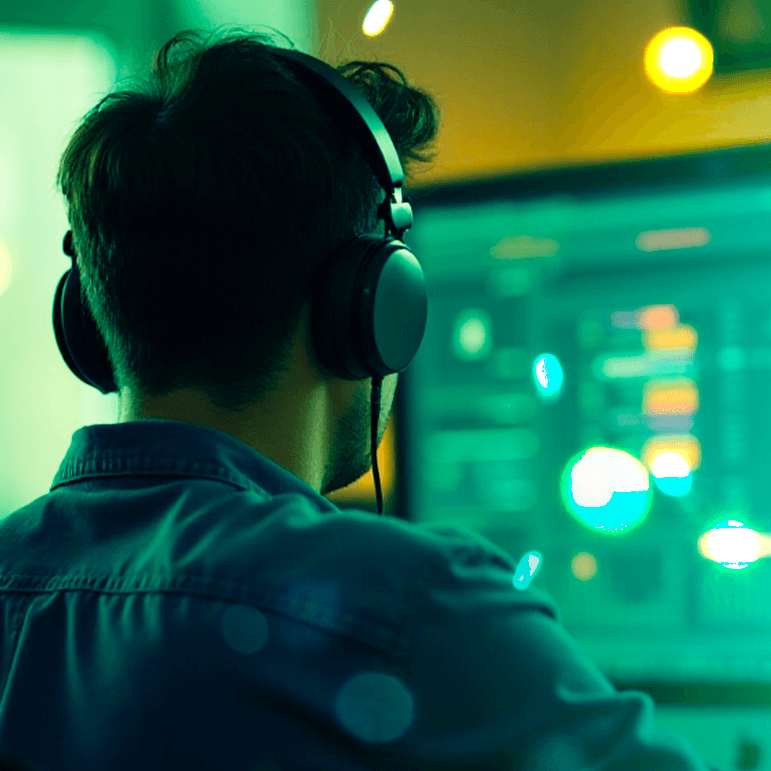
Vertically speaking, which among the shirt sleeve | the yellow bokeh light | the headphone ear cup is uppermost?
the yellow bokeh light

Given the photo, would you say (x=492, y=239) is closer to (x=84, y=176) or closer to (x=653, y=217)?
(x=653, y=217)

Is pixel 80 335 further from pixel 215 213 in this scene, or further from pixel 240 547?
pixel 240 547

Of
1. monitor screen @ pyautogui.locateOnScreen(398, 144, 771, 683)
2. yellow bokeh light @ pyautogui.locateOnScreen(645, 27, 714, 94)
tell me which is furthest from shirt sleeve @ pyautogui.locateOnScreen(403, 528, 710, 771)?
yellow bokeh light @ pyautogui.locateOnScreen(645, 27, 714, 94)

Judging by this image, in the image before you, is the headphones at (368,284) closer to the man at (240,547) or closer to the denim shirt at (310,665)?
the man at (240,547)

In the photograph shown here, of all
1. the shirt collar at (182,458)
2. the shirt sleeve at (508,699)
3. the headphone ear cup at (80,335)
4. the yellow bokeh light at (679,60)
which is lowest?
the shirt sleeve at (508,699)

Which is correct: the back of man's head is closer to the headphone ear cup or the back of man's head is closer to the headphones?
the headphones

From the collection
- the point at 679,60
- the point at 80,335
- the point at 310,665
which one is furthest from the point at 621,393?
the point at 310,665

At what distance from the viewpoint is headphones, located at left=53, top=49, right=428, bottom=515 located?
587mm

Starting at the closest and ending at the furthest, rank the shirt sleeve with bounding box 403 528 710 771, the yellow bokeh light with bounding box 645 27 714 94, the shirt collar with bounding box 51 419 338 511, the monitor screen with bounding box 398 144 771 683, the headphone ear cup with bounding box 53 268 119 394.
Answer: the shirt sleeve with bounding box 403 528 710 771 → the shirt collar with bounding box 51 419 338 511 → the headphone ear cup with bounding box 53 268 119 394 → the monitor screen with bounding box 398 144 771 683 → the yellow bokeh light with bounding box 645 27 714 94

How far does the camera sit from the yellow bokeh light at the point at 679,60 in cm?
124

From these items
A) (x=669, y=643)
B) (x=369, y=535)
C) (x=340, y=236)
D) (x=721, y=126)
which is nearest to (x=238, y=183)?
(x=340, y=236)

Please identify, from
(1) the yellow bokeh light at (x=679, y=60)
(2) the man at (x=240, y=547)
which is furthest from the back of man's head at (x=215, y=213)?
(1) the yellow bokeh light at (x=679, y=60)

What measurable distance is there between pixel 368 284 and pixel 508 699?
0.29m

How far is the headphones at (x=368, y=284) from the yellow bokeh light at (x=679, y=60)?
30.5 inches
